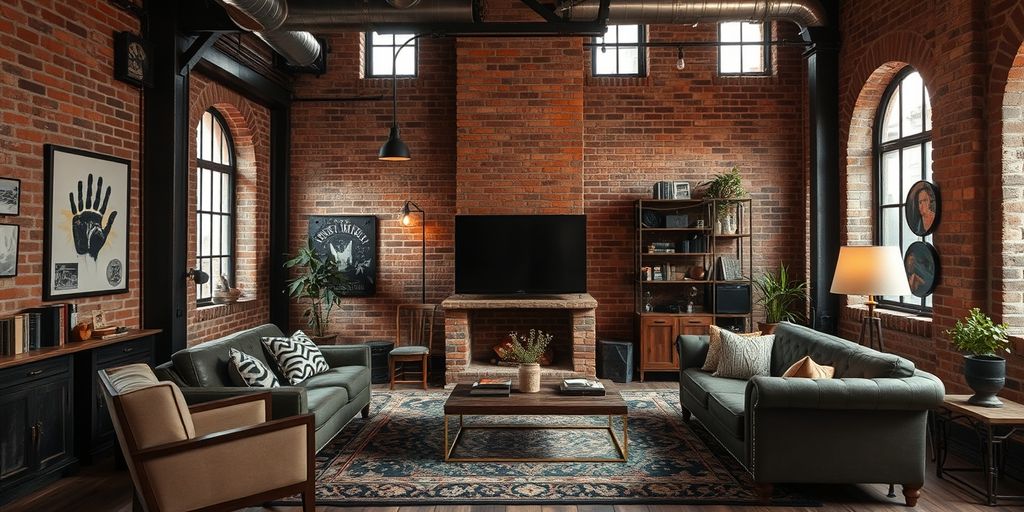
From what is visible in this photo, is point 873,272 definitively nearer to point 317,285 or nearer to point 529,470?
point 529,470

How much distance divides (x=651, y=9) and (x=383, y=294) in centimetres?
426

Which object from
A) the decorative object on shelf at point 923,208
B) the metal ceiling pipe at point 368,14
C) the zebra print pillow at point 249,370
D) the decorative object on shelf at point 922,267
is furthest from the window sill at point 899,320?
the zebra print pillow at point 249,370

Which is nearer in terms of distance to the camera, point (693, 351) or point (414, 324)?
point (693, 351)

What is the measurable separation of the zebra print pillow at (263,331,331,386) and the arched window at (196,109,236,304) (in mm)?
1947

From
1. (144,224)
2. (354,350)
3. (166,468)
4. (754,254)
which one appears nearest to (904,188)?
(754,254)

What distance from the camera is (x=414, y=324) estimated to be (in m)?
7.34

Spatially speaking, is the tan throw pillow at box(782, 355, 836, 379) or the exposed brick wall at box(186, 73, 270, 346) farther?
the exposed brick wall at box(186, 73, 270, 346)

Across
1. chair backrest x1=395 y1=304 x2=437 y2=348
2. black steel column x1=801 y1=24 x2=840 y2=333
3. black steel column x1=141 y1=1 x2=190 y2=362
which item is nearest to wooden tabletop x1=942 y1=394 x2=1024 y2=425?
black steel column x1=801 y1=24 x2=840 y2=333

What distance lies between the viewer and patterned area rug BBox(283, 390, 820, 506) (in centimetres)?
361

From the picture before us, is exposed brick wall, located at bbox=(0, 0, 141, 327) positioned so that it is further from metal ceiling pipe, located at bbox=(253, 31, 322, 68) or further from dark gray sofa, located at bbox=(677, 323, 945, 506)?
dark gray sofa, located at bbox=(677, 323, 945, 506)

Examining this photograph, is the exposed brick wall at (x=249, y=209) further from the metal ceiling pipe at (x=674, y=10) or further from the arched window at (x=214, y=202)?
the metal ceiling pipe at (x=674, y=10)

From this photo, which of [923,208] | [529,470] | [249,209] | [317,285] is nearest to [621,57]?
[923,208]

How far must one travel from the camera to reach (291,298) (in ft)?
24.6

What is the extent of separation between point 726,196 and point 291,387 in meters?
4.87
